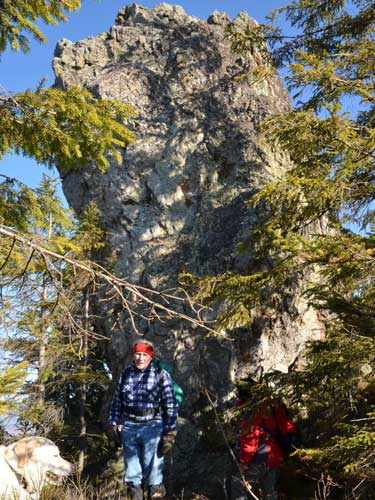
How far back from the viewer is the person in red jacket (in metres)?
5.76

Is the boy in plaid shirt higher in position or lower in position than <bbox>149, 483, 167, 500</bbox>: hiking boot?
higher

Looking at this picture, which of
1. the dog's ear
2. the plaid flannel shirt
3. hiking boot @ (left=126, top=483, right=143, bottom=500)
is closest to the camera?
hiking boot @ (left=126, top=483, right=143, bottom=500)

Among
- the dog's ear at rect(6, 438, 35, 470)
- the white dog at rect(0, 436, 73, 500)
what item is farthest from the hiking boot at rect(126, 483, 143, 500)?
the dog's ear at rect(6, 438, 35, 470)

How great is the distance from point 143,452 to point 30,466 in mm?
1496

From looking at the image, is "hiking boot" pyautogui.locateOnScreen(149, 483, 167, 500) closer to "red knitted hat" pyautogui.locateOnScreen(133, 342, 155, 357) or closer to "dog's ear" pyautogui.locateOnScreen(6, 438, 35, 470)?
"red knitted hat" pyautogui.locateOnScreen(133, 342, 155, 357)

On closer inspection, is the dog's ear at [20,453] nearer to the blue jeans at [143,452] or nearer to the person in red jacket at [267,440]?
the blue jeans at [143,452]

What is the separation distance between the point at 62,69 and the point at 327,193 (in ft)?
47.5

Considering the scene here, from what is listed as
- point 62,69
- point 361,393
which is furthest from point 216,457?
point 62,69

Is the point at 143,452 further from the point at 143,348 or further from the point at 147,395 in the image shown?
the point at 143,348

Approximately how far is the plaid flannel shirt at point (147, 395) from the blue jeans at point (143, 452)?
126mm

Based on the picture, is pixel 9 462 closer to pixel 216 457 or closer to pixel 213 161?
pixel 216 457

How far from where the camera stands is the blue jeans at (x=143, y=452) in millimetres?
5227

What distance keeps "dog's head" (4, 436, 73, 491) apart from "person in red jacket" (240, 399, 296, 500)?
8.00 feet

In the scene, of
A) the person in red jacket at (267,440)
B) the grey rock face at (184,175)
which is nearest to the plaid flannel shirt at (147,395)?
the person in red jacket at (267,440)
